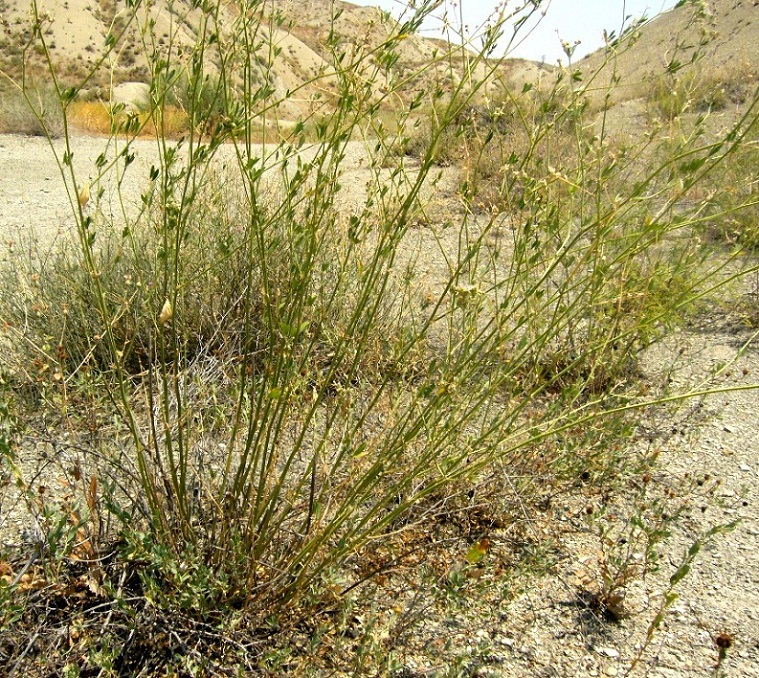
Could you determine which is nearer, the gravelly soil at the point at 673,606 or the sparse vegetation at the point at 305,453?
the sparse vegetation at the point at 305,453

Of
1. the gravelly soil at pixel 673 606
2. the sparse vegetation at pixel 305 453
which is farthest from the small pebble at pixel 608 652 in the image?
the sparse vegetation at pixel 305 453

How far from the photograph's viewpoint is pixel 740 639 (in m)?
2.05

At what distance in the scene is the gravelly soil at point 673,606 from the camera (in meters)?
1.95

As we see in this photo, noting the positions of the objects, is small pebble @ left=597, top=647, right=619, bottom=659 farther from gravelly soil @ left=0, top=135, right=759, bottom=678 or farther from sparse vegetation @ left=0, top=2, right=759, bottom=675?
sparse vegetation @ left=0, top=2, right=759, bottom=675

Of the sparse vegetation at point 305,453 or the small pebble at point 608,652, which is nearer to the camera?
the sparse vegetation at point 305,453

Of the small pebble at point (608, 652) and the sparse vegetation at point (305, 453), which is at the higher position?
the sparse vegetation at point (305, 453)

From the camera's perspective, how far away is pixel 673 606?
2.17 m

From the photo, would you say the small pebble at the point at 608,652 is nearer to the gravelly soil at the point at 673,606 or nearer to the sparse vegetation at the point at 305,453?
the gravelly soil at the point at 673,606

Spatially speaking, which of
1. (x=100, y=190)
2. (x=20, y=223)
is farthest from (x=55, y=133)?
(x=100, y=190)

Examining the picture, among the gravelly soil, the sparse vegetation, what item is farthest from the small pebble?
the sparse vegetation

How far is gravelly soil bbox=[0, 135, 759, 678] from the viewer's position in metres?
1.95

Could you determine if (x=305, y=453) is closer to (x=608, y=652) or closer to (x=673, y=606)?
(x=608, y=652)

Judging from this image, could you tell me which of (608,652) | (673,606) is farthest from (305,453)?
(673,606)

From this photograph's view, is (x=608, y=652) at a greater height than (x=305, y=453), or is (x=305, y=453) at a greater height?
(x=305, y=453)
